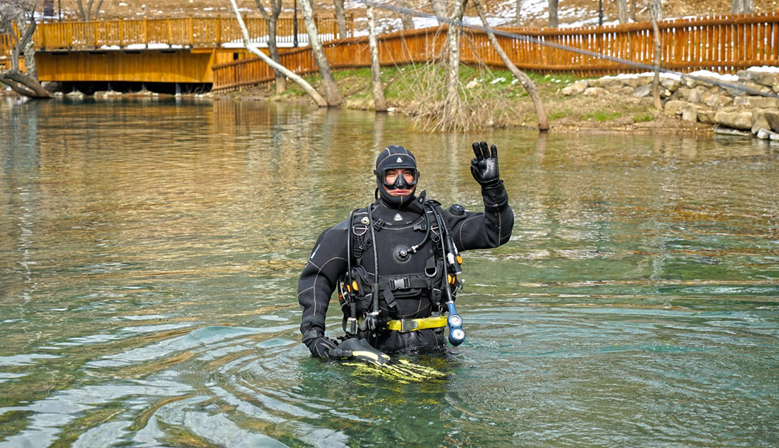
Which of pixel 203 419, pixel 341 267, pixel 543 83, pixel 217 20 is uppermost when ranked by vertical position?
pixel 217 20

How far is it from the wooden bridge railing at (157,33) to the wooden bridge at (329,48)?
45 mm

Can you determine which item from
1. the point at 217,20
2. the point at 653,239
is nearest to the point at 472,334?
the point at 653,239

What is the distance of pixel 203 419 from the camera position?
544cm

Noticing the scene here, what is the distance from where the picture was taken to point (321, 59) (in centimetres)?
3475

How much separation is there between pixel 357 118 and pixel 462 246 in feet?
75.0

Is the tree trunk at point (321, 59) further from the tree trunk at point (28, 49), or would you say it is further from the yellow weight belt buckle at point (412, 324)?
the yellow weight belt buckle at point (412, 324)

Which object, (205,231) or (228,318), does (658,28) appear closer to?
(205,231)

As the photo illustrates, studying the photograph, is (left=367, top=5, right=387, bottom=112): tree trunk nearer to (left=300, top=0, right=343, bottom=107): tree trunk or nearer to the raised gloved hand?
(left=300, top=0, right=343, bottom=107): tree trunk

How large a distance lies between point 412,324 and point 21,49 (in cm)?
4110

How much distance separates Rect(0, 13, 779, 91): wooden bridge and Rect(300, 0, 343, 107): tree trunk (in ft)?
8.22

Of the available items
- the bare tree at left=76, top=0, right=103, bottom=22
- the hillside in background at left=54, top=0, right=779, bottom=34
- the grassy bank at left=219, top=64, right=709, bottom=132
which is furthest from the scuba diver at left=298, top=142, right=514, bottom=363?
the bare tree at left=76, top=0, right=103, bottom=22

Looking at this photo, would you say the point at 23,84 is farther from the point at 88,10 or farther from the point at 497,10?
the point at 497,10

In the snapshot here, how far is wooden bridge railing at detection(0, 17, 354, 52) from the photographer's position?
4516cm

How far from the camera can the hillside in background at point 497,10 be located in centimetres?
4497
